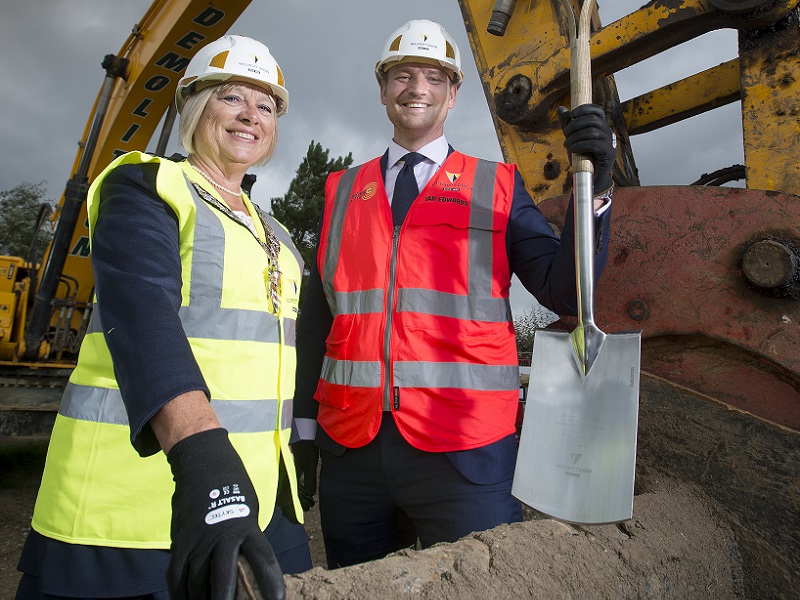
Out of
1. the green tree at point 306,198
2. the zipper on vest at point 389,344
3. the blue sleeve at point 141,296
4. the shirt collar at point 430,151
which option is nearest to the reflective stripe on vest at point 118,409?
the blue sleeve at point 141,296

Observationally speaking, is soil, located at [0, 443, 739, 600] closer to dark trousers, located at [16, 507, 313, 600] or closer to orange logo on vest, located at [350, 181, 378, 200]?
dark trousers, located at [16, 507, 313, 600]

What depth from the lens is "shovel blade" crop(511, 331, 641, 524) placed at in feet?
4.74

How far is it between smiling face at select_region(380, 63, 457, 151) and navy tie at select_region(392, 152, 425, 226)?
0.22 ft

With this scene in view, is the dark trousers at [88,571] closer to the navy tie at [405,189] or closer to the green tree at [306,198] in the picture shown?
the navy tie at [405,189]

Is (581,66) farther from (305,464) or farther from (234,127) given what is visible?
(305,464)

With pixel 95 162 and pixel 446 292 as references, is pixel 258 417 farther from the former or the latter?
pixel 95 162

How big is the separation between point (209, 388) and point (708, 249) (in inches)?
72.0

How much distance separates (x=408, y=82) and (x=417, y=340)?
3.25 feet

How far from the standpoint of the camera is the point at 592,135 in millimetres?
1733

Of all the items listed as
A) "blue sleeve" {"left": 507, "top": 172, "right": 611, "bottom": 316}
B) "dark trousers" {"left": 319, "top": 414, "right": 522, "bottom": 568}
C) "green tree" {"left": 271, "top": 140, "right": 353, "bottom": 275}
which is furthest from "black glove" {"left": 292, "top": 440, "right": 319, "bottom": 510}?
"green tree" {"left": 271, "top": 140, "right": 353, "bottom": 275}

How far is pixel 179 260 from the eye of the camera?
51.6 inches

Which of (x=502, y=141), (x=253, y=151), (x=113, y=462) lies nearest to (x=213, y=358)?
(x=113, y=462)

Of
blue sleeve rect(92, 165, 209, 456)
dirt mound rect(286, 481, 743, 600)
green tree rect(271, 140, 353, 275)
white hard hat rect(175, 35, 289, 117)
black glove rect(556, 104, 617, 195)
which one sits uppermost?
green tree rect(271, 140, 353, 275)

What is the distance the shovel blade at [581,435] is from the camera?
1.44 m
